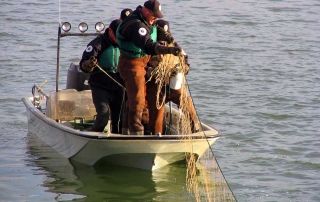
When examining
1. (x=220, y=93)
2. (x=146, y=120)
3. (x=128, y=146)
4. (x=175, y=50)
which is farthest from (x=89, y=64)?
(x=220, y=93)

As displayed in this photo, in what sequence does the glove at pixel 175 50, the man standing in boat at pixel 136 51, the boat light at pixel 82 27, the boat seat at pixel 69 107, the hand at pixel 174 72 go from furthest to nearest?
the boat seat at pixel 69 107 → the boat light at pixel 82 27 → the hand at pixel 174 72 → the man standing in boat at pixel 136 51 → the glove at pixel 175 50

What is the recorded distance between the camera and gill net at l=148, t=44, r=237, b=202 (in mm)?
9039

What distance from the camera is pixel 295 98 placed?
46.0 ft

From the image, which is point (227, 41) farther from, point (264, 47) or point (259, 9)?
point (259, 9)

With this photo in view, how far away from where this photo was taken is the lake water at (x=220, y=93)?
383 inches

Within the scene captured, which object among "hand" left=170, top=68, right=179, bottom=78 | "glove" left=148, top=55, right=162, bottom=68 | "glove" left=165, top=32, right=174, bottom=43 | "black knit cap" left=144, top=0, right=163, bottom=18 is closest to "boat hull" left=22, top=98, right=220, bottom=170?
"hand" left=170, top=68, right=179, bottom=78

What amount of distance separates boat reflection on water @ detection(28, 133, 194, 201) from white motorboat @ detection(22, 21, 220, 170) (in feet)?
0.36

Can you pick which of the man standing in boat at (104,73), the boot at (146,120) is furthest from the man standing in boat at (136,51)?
the man standing in boat at (104,73)

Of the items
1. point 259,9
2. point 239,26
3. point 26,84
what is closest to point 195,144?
point 26,84

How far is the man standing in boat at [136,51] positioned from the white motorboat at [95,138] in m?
0.29

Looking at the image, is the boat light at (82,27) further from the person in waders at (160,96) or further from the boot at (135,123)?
the boot at (135,123)

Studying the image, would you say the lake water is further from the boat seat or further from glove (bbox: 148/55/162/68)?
glove (bbox: 148/55/162/68)

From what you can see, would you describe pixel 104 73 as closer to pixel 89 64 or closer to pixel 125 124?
pixel 89 64

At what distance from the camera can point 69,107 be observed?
1080 centimetres
